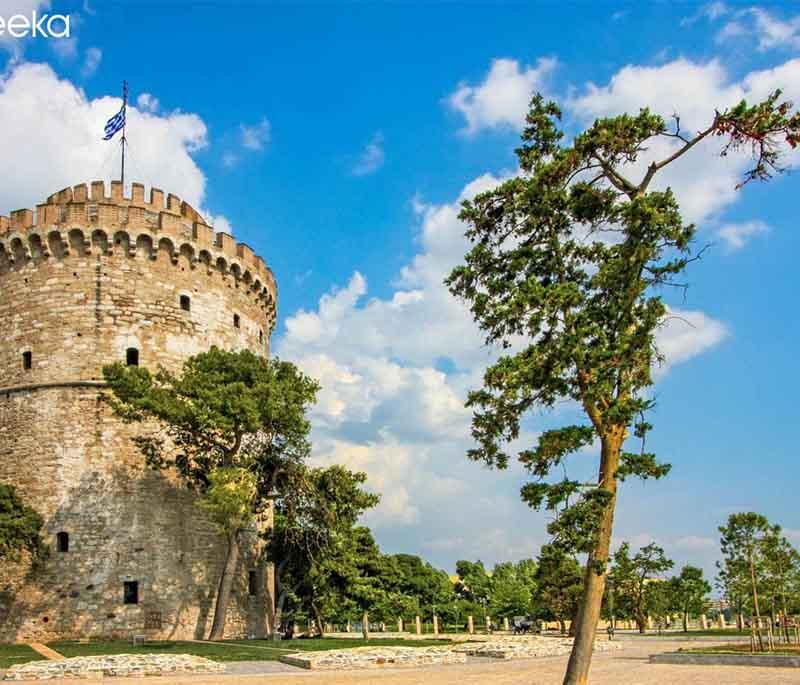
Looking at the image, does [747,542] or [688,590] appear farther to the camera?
[688,590]

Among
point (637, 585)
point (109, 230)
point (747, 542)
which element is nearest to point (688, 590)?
point (637, 585)

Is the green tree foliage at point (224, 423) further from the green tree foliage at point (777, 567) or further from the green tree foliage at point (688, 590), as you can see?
the green tree foliage at point (688, 590)

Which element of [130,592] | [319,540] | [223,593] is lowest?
[223,593]

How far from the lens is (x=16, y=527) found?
26125 mm

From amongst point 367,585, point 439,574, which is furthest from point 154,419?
point 439,574

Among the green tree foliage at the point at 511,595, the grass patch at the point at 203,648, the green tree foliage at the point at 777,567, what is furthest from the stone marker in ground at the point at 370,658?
the green tree foliage at the point at 511,595

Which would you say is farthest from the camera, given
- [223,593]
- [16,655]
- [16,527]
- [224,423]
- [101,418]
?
[101,418]

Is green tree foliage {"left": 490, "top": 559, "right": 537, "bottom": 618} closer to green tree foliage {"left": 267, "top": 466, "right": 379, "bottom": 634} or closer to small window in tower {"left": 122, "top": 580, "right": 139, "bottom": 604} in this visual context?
green tree foliage {"left": 267, "top": 466, "right": 379, "bottom": 634}

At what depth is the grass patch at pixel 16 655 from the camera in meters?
19.2

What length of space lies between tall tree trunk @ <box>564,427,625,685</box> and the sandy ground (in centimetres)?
415

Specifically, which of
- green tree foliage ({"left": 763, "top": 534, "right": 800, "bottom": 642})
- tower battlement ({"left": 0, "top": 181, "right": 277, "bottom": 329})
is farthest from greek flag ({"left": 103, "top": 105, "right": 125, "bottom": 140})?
green tree foliage ({"left": 763, "top": 534, "right": 800, "bottom": 642})

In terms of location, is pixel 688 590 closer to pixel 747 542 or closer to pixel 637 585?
pixel 637 585

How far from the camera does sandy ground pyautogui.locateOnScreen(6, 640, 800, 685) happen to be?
1566 cm

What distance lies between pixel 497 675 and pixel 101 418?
18024mm
